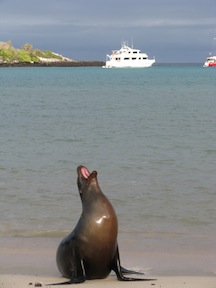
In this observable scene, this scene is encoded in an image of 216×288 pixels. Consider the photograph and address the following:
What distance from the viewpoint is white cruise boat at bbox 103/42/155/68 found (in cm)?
13900

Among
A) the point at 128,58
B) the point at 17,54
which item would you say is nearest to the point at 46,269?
the point at 128,58

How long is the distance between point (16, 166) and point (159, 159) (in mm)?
3296

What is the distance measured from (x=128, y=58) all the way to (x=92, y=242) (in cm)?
13470

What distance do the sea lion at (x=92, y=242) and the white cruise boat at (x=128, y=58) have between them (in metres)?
133

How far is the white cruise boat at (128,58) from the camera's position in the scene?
139000 millimetres

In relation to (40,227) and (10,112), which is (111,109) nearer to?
(10,112)

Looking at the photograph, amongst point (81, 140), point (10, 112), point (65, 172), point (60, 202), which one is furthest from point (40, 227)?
point (10, 112)

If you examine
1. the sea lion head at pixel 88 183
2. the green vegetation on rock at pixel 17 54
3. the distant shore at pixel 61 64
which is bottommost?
the sea lion head at pixel 88 183

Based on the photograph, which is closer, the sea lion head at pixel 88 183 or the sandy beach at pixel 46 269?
the sandy beach at pixel 46 269

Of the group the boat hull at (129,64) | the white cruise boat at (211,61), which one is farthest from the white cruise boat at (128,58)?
the white cruise boat at (211,61)

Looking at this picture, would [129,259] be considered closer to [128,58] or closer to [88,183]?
[88,183]

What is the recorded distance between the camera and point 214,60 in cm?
16262

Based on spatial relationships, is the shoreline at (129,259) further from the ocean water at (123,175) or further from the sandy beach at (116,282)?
the sandy beach at (116,282)

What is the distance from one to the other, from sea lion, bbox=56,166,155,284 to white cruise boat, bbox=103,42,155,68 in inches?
5237
